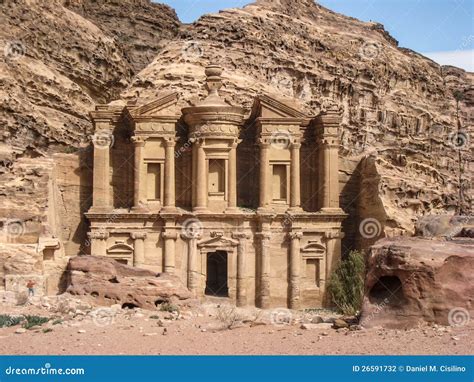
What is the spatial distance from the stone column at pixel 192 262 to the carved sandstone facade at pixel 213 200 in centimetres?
5

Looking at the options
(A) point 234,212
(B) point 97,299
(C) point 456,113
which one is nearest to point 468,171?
(C) point 456,113

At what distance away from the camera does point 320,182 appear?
1443 inches

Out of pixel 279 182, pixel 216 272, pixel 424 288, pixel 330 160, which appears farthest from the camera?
pixel 216 272

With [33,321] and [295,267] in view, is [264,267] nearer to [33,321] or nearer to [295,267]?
[295,267]

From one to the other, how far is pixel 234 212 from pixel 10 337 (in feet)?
57.5

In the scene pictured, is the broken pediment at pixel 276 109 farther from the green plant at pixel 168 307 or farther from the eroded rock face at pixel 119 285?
the green plant at pixel 168 307

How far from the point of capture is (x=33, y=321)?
20484mm

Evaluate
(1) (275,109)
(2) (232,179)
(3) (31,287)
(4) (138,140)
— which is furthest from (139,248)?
(1) (275,109)

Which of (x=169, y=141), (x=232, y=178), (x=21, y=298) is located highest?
(x=169, y=141)

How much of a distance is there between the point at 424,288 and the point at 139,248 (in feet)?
60.5

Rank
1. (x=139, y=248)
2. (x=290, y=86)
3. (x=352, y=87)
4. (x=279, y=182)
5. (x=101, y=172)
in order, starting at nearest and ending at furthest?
(x=139, y=248) < (x=101, y=172) < (x=279, y=182) < (x=290, y=86) < (x=352, y=87)

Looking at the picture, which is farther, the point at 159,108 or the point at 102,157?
the point at 159,108

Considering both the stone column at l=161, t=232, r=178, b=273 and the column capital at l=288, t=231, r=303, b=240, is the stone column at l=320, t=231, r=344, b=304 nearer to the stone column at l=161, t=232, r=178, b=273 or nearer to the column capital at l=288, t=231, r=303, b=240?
the column capital at l=288, t=231, r=303, b=240

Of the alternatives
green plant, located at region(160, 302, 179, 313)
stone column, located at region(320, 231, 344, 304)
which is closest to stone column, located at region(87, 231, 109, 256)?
green plant, located at region(160, 302, 179, 313)
